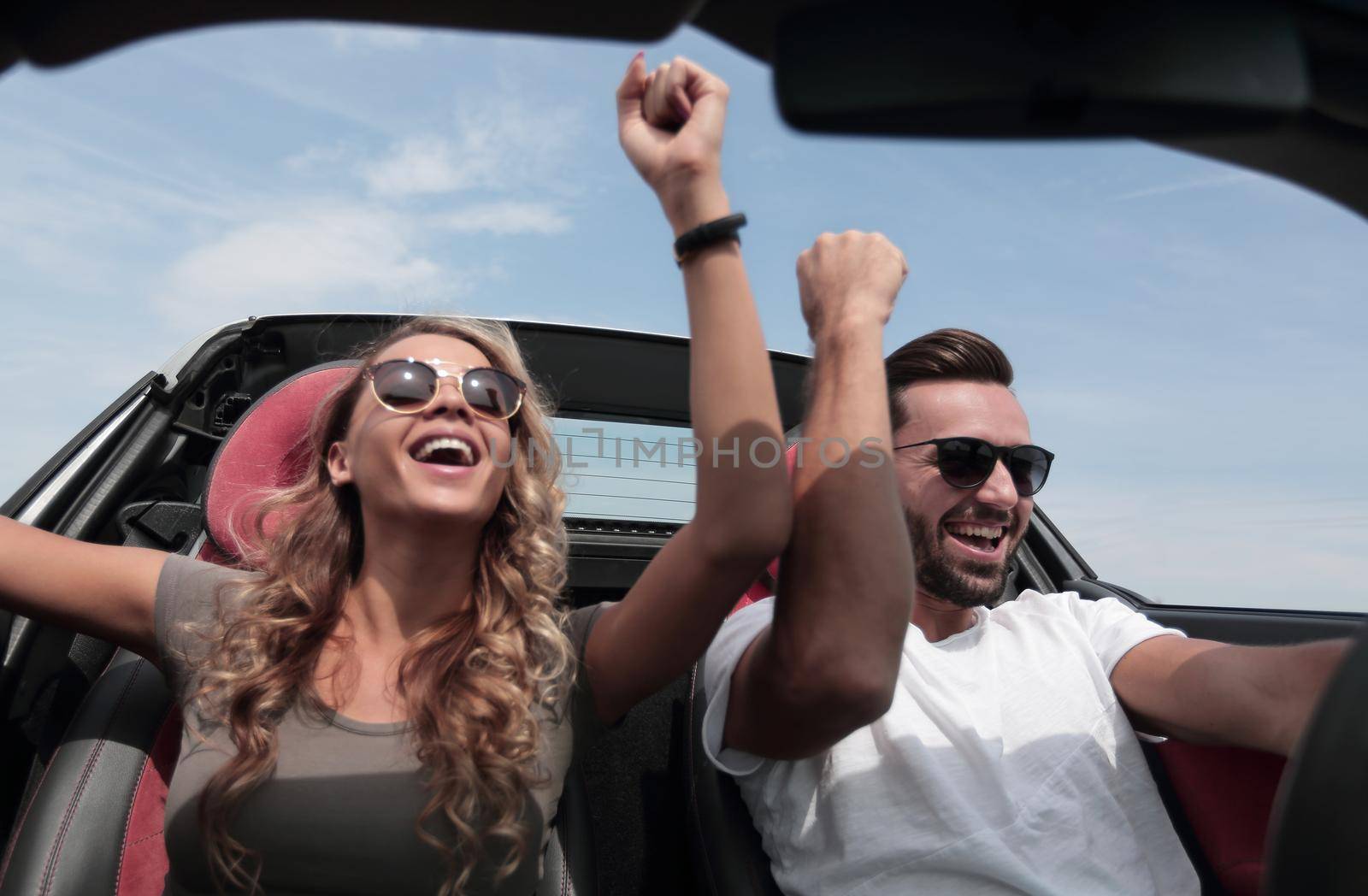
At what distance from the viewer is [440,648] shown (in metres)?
1.78

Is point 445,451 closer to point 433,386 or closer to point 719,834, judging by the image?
point 433,386

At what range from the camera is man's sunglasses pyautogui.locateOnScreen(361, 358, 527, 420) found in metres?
1.83

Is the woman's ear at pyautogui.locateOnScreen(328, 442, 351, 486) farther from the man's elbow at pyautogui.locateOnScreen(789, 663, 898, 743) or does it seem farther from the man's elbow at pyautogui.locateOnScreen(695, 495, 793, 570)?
the man's elbow at pyautogui.locateOnScreen(789, 663, 898, 743)

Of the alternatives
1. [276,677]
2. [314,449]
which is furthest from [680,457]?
[276,677]

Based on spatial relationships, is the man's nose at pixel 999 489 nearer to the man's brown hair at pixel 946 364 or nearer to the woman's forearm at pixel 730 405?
the man's brown hair at pixel 946 364

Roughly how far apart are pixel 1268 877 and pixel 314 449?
1873mm

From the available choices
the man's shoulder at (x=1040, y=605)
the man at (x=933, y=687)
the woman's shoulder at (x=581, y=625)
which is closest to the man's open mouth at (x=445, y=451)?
the woman's shoulder at (x=581, y=625)

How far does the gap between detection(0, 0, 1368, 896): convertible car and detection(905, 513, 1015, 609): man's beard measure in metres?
0.37

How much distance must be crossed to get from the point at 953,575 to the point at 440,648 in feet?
3.44

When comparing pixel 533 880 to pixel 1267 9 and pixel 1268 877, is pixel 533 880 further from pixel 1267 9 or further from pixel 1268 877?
pixel 1267 9

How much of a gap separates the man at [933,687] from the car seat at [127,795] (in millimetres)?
367

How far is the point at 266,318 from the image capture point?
109 inches

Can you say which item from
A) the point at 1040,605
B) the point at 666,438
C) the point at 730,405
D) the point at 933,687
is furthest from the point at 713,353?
the point at 666,438

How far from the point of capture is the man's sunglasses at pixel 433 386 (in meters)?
1.83
